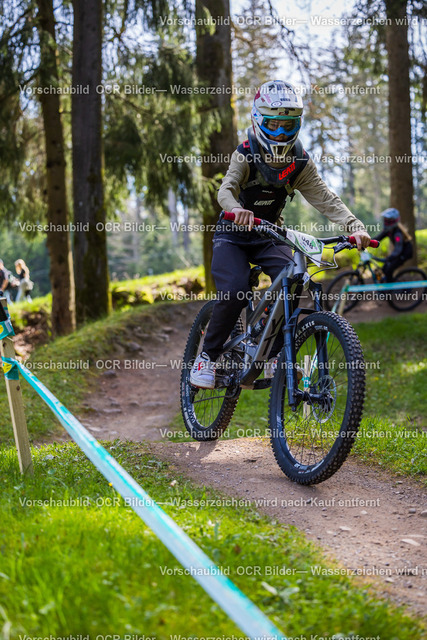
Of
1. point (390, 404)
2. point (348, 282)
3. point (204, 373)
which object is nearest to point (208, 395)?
point (204, 373)

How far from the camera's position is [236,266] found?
535 centimetres

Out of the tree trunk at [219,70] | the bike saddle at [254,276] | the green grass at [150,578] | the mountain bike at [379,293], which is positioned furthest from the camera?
the mountain bike at [379,293]

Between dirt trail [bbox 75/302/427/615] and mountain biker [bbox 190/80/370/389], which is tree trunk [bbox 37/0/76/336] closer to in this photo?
mountain biker [bbox 190/80/370/389]

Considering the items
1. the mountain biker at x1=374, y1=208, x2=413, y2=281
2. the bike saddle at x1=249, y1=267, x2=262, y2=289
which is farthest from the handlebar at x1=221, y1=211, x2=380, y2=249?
the mountain biker at x1=374, y1=208, x2=413, y2=281

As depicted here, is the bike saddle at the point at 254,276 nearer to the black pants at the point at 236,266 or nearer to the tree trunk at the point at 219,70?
the black pants at the point at 236,266

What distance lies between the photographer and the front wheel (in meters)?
4.20

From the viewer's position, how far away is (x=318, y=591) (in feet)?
9.46

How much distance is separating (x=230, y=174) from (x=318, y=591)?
3.40m

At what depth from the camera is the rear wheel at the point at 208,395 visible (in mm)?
5875

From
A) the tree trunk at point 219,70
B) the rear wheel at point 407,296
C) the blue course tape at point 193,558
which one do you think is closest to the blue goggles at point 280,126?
the blue course tape at point 193,558

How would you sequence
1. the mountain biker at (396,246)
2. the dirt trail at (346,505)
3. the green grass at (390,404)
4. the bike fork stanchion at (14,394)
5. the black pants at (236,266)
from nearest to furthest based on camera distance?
1. the dirt trail at (346,505)
2. the bike fork stanchion at (14,394)
3. the black pants at (236,266)
4. the green grass at (390,404)
5. the mountain biker at (396,246)

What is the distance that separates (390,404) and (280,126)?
5.72 meters

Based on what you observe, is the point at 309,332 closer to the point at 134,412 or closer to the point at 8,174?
the point at 134,412

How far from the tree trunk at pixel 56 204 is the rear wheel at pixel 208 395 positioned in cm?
735
